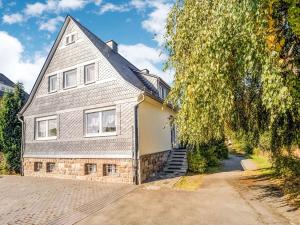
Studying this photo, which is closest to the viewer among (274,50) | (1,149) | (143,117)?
(274,50)

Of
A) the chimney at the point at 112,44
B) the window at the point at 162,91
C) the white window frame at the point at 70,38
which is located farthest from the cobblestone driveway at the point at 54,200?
the chimney at the point at 112,44

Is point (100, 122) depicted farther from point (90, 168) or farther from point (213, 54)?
point (213, 54)

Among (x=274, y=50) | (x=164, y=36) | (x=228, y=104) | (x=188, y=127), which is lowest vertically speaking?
(x=188, y=127)

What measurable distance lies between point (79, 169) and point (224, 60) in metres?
11.2

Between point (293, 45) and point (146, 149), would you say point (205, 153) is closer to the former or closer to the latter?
point (146, 149)

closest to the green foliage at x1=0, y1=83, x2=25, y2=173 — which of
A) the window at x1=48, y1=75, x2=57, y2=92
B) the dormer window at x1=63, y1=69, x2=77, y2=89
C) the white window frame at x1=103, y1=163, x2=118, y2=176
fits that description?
the window at x1=48, y1=75, x2=57, y2=92

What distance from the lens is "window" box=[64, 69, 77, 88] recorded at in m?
15.1

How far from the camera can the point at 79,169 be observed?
45.5 feet

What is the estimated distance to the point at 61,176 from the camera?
14.6m

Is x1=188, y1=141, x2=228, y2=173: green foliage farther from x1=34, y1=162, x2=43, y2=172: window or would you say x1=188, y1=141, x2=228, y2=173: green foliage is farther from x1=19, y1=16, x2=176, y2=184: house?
x1=34, y1=162, x2=43, y2=172: window

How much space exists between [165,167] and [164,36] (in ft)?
32.8

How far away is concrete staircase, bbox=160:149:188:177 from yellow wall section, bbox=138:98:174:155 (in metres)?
0.83

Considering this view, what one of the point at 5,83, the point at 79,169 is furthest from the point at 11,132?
the point at 5,83

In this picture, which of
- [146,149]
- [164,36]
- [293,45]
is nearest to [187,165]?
[146,149]
